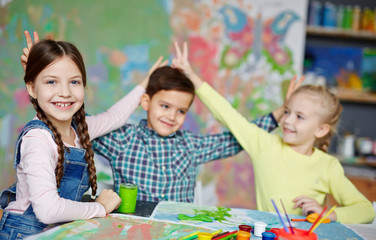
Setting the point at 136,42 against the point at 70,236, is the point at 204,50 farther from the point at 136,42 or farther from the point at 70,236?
the point at 70,236

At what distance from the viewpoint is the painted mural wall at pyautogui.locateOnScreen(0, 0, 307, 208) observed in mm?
3385

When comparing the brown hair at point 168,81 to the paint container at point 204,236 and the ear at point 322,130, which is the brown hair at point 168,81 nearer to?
the ear at point 322,130

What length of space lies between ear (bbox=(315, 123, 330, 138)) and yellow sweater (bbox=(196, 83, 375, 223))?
7cm

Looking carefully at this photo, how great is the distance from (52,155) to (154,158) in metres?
0.58

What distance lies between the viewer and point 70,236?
1.02 metres

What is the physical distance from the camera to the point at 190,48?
345 centimetres

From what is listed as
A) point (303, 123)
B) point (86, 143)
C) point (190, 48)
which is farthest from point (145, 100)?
point (190, 48)

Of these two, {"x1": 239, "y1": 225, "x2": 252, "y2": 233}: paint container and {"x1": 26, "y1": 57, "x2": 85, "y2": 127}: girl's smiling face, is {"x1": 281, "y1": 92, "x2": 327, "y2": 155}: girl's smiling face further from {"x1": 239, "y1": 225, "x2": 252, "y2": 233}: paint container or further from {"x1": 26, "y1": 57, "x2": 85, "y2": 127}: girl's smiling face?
{"x1": 26, "y1": 57, "x2": 85, "y2": 127}: girl's smiling face

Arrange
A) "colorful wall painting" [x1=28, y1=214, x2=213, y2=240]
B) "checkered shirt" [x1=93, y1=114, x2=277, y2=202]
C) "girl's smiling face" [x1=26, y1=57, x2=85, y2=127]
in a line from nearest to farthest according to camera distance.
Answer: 1. "colorful wall painting" [x1=28, y1=214, x2=213, y2=240]
2. "girl's smiling face" [x1=26, y1=57, x2=85, y2=127]
3. "checkered shirt" [x1=93, y1=114, x2=277, y2=202]

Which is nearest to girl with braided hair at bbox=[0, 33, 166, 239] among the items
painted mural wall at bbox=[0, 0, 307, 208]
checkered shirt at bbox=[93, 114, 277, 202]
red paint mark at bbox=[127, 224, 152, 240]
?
red paint mark at bbox=[127, 224, 152, 240]

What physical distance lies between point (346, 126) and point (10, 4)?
3.09 meters

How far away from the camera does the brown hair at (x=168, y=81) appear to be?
1.74m

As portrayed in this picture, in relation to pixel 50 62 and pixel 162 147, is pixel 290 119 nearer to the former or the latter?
pixel 162 147

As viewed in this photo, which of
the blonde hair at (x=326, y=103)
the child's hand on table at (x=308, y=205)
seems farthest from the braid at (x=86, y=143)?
the blonde hair at (x=326, y=103)
